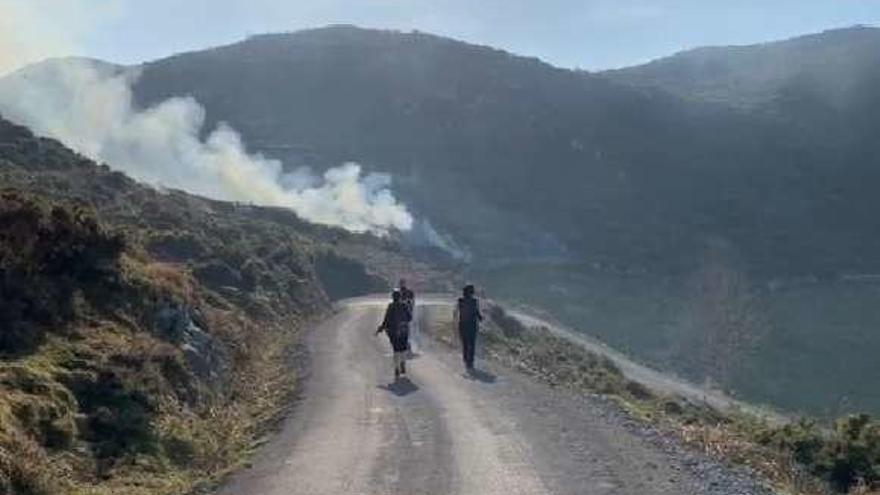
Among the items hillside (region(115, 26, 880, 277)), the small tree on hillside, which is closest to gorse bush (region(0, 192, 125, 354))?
the small tree on hillside

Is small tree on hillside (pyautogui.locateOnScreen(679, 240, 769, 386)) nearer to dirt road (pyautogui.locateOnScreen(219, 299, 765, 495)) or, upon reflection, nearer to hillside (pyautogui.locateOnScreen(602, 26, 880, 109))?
dirt road (pyautogui.locateOnScreen(219, 299, 765, 495))

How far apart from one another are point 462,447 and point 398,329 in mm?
8761

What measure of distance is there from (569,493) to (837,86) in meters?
165

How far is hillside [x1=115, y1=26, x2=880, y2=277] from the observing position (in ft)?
351

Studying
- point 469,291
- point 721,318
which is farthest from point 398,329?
point 721,318

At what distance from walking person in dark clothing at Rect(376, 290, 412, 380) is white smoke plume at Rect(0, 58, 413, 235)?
62770 millimetres

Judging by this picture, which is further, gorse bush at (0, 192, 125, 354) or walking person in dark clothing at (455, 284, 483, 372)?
walking person in dark clothing at (455, 284, 483, 372)

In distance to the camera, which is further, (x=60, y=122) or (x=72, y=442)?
(x=60, y=122)

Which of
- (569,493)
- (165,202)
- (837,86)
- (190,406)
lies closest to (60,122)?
(165,202)

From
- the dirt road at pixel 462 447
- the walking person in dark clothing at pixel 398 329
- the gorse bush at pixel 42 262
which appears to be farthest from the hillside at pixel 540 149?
the gorse bush at pixel 42 262

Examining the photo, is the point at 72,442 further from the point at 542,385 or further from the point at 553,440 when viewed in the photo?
the point at 542,385

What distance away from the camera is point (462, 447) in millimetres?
15547

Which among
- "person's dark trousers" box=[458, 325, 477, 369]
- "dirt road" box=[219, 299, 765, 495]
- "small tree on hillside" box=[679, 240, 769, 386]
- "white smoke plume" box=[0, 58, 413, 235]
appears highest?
"white smoke plume" box=[0, 58, 413, 235]

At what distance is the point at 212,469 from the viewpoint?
14.8m
